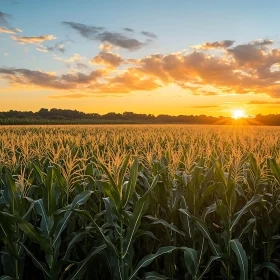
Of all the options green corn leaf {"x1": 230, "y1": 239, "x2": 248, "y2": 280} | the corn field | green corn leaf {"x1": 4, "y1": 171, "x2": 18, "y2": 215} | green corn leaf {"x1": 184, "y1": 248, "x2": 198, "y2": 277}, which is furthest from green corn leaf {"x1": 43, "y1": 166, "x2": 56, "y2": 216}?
green corn leaf {"x1": 230, "y1": 239, "x2": 248, "y2": 280}

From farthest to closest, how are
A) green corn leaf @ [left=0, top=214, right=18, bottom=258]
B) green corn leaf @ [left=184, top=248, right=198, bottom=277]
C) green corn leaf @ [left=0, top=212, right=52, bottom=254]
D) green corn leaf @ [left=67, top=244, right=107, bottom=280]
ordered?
green corn leaf @ [left=67, top=244, right=107, bottom=280]
green corn leaf @ [left=184, top=248, right=198, bottom=277]
green corn leaf @ [left=0, top=214, right=18, bottom=258]
green corn leaf @ [left=0, top=212, right=52, bottom=254]

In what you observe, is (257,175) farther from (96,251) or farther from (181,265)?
(96,251)

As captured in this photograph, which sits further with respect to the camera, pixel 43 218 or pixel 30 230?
pixel 43 218

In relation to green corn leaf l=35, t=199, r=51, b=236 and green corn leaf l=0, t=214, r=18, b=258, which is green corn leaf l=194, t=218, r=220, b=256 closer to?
green corn leaf l=35, t=199, r=51, b=236

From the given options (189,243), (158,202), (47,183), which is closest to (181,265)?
(189,243)

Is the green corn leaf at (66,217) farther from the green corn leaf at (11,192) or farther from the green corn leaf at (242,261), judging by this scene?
the green corn leaf at (242,261)

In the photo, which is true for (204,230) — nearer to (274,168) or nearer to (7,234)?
(274,168)

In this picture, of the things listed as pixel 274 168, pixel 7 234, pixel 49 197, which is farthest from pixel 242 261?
pixel 7 234

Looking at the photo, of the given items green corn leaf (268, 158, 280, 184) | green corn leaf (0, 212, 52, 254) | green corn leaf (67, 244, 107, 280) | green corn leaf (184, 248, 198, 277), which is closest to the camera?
green corn leaf (0, 212, 52, 254)

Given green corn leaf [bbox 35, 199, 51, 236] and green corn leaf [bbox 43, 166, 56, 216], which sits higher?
green corn leaf [bbox 43, 166, 56, 216]

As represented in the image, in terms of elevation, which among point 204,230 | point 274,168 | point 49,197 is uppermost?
point 274,168

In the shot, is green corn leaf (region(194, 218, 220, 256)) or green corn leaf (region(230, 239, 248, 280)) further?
green corn leaf (region(194, 218, 220, 256))

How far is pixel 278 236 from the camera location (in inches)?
153

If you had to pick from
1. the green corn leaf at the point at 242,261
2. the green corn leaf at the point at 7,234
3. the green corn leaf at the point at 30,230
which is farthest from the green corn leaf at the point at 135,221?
the green corn leaf at the point at 7,234
